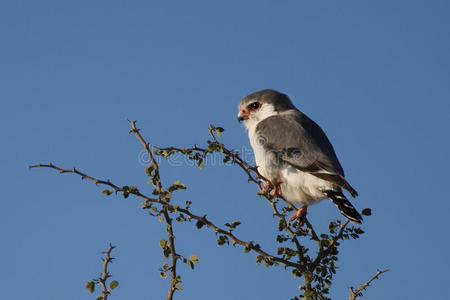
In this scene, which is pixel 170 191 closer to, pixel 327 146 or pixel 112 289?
pixel 112 289

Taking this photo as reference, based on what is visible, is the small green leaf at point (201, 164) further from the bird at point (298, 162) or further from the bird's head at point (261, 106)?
the bird's head at point (261, 106)

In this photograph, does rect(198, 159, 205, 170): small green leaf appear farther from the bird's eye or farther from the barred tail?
the bird's eye

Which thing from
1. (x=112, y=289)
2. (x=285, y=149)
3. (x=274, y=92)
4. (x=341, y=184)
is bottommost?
(x=112, y=289)

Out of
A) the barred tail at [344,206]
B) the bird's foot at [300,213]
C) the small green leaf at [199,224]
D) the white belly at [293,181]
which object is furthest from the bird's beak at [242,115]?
the small green leaf at [199,224]

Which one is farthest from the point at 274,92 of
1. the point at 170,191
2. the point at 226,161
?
the point at 170,191

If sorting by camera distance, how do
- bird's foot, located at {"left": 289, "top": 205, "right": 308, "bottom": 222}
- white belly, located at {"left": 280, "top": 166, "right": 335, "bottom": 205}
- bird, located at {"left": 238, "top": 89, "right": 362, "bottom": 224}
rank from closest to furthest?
bird, located at {"left": 238, "top": 89, "right": 362, "bottom": 224} < white belly, located at {"left": 280, "top": 166, "right": 335, "bottom": 205} < bird's foot, located at {"left": 289, "top": 205, "right": 308, "bottom": 222}

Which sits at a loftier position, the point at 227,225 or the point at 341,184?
the point at 341,184

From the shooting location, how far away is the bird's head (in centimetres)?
695

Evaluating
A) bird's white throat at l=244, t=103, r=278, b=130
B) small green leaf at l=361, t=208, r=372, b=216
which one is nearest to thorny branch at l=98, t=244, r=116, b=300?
small green leaf at l=361, t=208, r=372, b=216

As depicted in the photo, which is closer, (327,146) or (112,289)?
(112,289)

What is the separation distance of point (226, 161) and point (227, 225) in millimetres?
533

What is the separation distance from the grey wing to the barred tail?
0.47 ft

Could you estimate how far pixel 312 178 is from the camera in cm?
561

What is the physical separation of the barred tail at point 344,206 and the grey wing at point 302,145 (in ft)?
0.47
